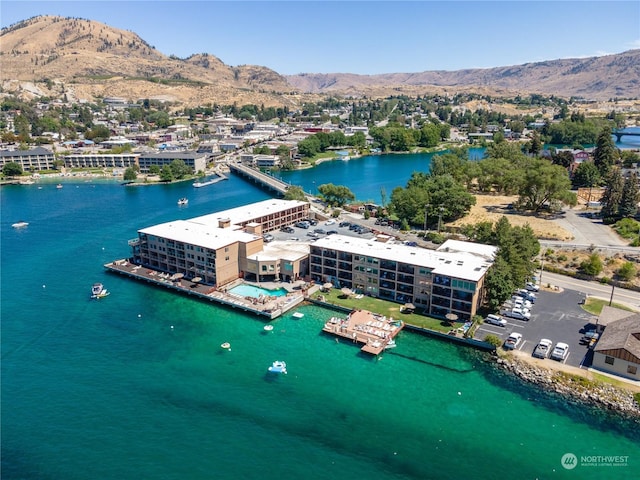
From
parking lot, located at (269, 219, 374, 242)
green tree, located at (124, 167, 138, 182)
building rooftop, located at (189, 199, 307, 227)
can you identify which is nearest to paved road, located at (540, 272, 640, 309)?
parking lot, located at (269, 219, 374, 242)

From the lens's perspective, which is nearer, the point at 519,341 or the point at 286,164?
the point at 519,341

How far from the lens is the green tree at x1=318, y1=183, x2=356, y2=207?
7581cm

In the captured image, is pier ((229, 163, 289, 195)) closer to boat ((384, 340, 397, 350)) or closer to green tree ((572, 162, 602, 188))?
boat ((384, 340, 397, 350))

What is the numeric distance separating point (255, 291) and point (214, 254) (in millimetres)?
5758

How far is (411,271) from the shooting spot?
4291cm

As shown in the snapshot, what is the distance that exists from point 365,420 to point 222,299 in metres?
20.6

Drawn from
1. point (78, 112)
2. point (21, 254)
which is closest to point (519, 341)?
point (21, 254)

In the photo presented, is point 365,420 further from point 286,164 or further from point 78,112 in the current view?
point 78,112

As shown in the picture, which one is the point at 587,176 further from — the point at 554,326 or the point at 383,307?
the point at 383,307

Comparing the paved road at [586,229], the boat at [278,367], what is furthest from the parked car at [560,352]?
the paved road at [586,229]

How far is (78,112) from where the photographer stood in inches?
7500
